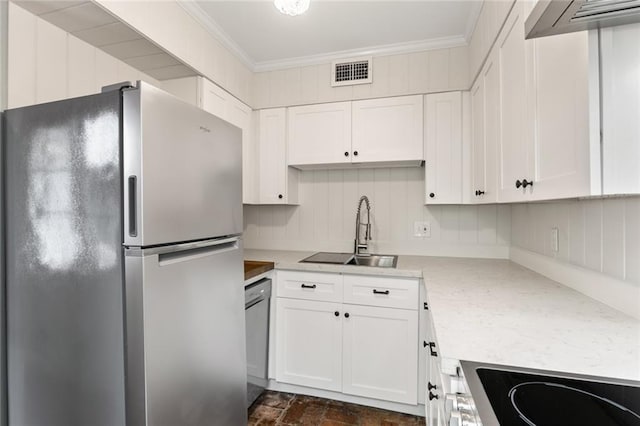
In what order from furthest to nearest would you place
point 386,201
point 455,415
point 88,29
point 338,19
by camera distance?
point 386,201, point 338,19, point 88,29, point 455,415

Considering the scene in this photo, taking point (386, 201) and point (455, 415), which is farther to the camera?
point (386, 201)

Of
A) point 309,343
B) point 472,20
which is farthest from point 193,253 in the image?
point 472,20

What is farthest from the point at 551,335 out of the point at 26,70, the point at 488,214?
the point at 26,70

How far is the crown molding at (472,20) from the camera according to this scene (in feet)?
5.79

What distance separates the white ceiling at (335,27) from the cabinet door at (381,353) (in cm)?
179

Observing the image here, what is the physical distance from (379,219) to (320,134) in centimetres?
84

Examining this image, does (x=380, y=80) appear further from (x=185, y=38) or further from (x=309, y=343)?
(x=309, y=343)

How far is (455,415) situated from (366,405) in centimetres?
157

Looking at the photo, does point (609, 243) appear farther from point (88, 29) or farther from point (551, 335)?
point (88, 29)

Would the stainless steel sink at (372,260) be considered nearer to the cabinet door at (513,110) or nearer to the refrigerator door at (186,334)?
the cabinet door at (513,110)

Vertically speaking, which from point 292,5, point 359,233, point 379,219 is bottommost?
point 359,233

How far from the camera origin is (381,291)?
74.2 inches

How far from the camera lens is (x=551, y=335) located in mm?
900


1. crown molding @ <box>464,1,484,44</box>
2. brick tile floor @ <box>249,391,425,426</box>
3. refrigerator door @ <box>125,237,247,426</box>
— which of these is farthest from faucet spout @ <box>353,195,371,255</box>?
crown molding @ <box>464,1,484,44</box>
